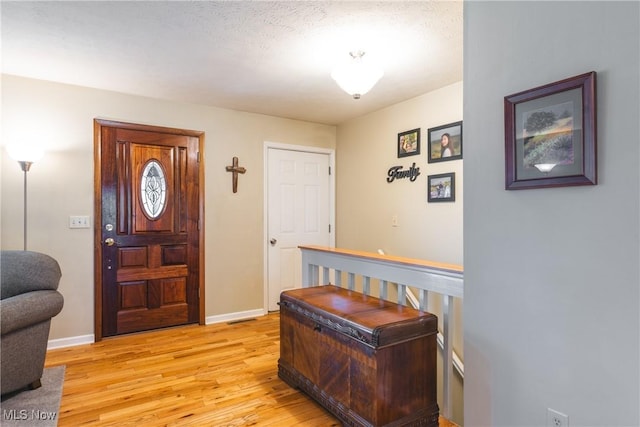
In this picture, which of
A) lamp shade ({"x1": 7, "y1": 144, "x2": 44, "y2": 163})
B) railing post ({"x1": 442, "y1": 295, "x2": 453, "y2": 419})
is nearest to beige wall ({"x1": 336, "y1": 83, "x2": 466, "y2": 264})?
railing post ({"x1": 442, "y1": 295, "x2": 453, "y2": 419})

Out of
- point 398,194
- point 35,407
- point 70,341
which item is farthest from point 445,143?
point 70,341

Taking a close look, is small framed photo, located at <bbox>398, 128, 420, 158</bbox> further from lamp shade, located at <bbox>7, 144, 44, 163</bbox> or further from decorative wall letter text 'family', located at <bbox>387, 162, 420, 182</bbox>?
lamp shade, located at <bbox>7, 144, 44, 163</bbox>

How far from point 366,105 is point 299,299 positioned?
2.38 meters

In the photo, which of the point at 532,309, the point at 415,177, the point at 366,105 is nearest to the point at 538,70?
the point at 532,309

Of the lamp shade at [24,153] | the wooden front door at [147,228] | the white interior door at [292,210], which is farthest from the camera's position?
the white interior door at [292,210]

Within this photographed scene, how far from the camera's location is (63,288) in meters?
3.15

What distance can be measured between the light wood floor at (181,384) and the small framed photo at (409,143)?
2255mm

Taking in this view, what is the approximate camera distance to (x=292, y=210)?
14.2ft

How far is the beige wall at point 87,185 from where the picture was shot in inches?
117

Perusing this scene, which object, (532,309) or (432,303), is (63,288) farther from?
(532,309)

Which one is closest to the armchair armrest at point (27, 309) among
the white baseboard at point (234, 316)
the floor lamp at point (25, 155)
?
the floor lamp at point (25, 155)

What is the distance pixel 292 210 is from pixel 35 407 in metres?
2.89

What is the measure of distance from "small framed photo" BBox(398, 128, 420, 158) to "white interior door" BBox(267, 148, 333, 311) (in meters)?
1.21

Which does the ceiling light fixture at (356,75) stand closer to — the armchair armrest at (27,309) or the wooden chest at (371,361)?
the wooden chest at (371,361)
